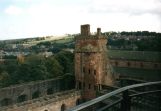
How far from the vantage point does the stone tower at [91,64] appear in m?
32.6

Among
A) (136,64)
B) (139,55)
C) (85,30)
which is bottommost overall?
(136,64)

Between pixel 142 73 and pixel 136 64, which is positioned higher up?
pixel 136 64

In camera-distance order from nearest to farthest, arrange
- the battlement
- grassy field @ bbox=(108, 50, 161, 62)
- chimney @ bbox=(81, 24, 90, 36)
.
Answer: the battlement, chimney @ bbox=(81, 24, 90, 36), grassy field @ bbox=(108, 50, 161, 62)

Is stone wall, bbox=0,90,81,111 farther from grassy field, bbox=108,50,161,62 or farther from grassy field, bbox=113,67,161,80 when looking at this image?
grassy field, bbox=108,50,161,62

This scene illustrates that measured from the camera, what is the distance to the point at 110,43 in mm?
112750

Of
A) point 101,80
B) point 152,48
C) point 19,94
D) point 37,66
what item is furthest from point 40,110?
point 152,48

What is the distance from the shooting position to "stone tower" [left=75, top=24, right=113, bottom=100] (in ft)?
107

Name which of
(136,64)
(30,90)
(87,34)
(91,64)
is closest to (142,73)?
(136,64)

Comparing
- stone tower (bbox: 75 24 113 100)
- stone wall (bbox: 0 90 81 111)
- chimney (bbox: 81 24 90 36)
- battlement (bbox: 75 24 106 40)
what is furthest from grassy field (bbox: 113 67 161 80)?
stone wall (bbox: 0 90 81 111)

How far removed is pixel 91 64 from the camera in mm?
32500

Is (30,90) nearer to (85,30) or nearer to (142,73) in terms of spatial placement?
(85,30)

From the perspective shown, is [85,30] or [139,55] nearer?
[85,30]

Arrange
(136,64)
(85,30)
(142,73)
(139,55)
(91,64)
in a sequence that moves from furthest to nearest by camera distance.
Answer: (139,55), (136,64), (142,73), (85,30), (91,64)

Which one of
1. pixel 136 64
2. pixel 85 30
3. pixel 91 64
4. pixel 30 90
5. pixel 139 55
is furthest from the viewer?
pixel 139 55
